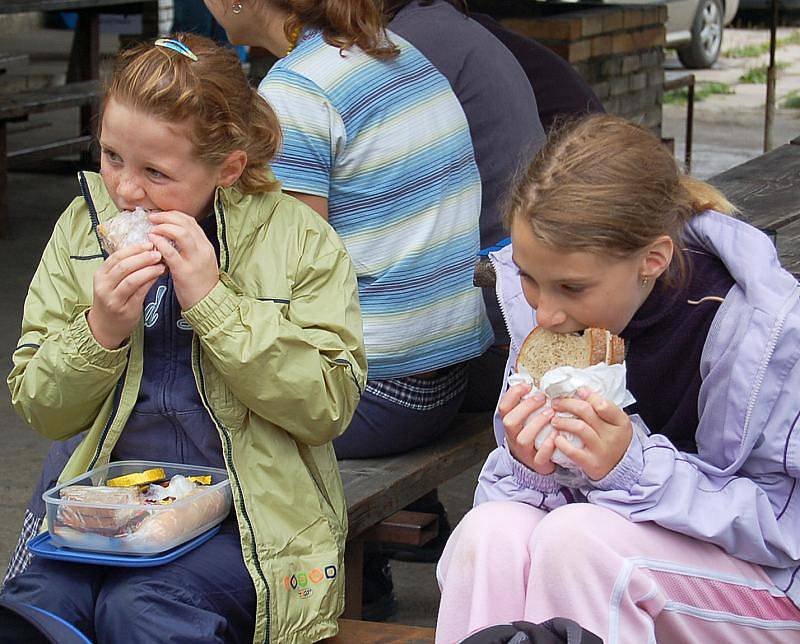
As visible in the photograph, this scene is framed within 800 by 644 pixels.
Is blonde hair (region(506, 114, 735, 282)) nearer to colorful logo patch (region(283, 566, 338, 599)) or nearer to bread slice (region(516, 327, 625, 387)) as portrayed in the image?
bread slice (region(516, 327, 625, 387))

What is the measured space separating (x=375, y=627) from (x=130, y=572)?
529 mm

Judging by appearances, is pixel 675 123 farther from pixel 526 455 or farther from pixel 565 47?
pixel 526 455

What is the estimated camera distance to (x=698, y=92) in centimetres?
1390

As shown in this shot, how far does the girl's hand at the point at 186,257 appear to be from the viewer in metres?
2.29

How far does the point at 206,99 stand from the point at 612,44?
189 inches

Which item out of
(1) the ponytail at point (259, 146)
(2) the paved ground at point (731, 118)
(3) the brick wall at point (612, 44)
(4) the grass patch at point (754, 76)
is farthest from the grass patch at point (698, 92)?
(1) the ponytail at point (259, 146)

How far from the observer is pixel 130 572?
89.5 inches

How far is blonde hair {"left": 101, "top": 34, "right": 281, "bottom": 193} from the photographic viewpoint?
2361mm

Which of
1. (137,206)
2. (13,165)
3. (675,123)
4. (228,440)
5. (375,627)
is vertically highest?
(137,206)

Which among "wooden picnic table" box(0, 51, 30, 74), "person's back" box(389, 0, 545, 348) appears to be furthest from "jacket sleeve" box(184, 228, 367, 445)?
"wooden picnic table" box(0, 51, 30, 74)

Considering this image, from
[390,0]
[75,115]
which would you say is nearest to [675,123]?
[75,115]

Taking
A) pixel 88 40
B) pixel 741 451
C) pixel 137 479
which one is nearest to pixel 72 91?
pixel 88 40

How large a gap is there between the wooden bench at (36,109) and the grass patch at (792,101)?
7.04 m

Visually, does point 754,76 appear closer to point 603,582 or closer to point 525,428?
point 525,428
